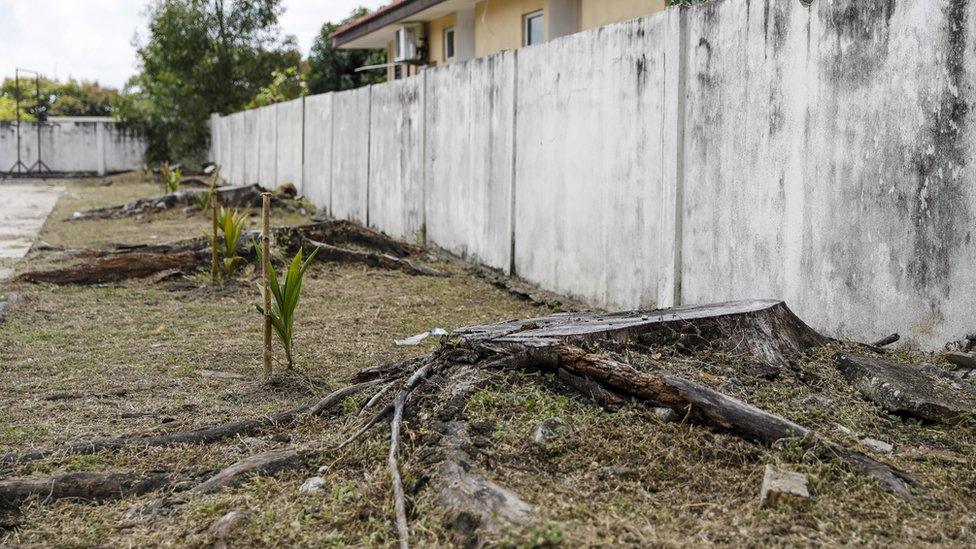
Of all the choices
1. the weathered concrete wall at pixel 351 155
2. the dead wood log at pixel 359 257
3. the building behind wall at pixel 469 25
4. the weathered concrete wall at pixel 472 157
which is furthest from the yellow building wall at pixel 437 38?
the dead wood log at pixel 359 257

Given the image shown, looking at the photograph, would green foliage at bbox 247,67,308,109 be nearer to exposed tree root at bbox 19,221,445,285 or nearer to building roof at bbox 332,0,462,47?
building roof at bbox 332,0,462,47

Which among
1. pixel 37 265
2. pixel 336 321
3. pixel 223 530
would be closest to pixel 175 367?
pixel 336 321

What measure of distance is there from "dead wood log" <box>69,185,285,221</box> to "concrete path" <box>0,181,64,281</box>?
964 millimetres

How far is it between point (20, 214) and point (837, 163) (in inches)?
607

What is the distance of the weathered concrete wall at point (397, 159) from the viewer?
11.0m

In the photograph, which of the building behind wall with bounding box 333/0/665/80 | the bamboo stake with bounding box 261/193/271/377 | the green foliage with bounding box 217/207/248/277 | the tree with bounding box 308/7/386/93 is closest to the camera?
the bamboo stake with bounding box 261/193/271/377

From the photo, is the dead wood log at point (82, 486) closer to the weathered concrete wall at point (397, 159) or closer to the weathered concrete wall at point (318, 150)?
the weathered concrete wall at point (397, 159)

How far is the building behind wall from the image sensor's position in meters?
13.1

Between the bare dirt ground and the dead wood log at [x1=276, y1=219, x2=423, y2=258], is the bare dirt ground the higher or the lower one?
the lower one

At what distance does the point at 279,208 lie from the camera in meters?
16.5

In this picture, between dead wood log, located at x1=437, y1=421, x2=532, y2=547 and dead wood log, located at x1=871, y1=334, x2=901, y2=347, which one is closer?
dead wood log, located at x1=437, y1=421, x2=532, y2=547

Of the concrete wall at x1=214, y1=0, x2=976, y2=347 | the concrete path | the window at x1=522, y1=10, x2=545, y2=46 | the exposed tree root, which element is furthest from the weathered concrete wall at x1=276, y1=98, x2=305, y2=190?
the concrete wall at x1=214, y1=0, x2=976, y2=347

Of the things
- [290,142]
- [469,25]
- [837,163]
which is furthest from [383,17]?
[837,163]

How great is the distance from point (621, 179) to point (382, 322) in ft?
5.99
